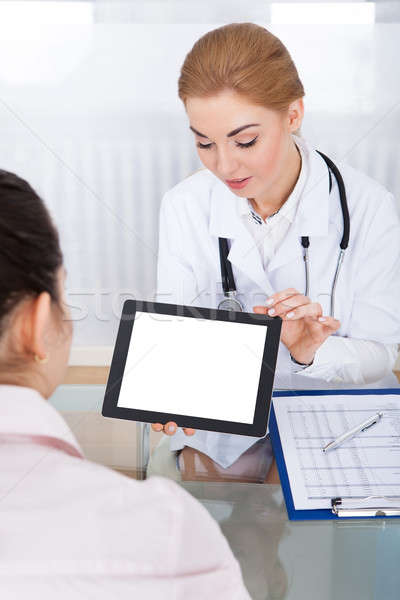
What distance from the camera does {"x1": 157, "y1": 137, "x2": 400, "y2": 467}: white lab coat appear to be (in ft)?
3.76

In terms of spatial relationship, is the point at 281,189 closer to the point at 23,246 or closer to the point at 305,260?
the point at 305,260

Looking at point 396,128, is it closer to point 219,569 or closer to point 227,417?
point 227,417

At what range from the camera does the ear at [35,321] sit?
0.50 metres

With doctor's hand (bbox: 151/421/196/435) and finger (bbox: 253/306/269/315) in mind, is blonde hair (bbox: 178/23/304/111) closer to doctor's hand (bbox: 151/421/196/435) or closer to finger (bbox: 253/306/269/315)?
finger (bbox: 253/306/269/315)

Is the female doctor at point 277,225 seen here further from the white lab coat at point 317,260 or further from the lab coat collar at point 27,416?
the lab coat collar at point 27,416

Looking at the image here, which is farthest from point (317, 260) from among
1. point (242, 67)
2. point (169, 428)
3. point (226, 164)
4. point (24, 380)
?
point (24, 380)

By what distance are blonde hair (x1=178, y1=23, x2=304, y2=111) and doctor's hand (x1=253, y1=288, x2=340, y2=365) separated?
36 centimetres

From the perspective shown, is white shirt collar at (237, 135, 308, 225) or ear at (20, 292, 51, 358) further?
white shirt collar at (237, 135, 308, 225)

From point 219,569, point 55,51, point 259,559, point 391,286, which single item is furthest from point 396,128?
point 219,569

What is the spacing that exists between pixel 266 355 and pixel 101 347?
1.02 meters

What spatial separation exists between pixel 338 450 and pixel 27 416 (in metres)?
0.48

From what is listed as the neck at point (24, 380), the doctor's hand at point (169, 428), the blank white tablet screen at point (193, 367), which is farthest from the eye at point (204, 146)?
the neck at point (24, 380)

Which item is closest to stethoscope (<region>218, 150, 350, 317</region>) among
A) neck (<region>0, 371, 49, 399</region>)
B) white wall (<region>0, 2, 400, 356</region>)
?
white wall (<region>0, 2, 400, 356</region>)

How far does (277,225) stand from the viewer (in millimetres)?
1231
